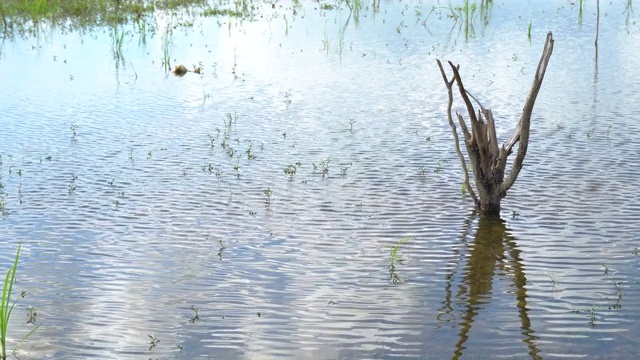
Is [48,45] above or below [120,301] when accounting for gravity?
above

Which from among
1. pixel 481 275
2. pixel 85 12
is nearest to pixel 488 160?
pixel 481 275

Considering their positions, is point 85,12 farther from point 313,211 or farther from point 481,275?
point 481,275

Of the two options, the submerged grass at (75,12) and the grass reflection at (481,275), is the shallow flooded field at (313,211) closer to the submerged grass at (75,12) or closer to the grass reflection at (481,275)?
the grass reflection at (481,275)

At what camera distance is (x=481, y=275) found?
6348 millimetres

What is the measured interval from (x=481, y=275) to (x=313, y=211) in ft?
6.06

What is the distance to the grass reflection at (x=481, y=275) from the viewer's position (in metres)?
5.41

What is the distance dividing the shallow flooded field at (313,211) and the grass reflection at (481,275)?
2cm

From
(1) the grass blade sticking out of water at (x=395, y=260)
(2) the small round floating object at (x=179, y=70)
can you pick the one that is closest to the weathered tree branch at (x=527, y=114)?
(1) the grass blade sticking out of water at (x=395, y=260)

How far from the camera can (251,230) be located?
7.32 metres

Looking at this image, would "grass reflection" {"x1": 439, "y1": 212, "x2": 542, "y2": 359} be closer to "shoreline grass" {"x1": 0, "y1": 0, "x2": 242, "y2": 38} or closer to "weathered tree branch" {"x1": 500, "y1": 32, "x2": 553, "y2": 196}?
Answer: "weathered tree branch" {"x1": 500, "y1": 32, "x2": 553, "y2": 196}

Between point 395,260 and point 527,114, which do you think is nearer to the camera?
point 395,260

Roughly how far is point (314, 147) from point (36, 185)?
281 cm

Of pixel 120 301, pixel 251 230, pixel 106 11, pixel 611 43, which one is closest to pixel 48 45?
pixel 106 11

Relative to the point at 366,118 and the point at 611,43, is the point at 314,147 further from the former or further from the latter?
the point at 611,43
